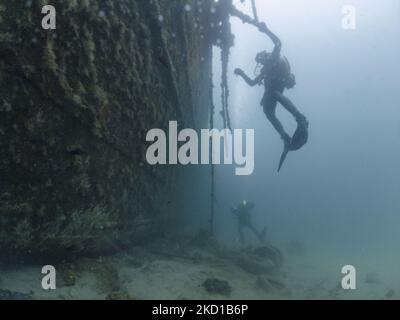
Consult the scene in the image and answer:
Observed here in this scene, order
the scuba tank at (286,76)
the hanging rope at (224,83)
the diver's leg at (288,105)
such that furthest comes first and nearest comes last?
the hanging rope at (224,83) → the scuba tank at (286,76) → the diver's leg at (288,105)

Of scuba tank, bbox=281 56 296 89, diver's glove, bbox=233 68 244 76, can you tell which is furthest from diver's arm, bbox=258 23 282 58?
diver's glove, bbox=233 68 244 76

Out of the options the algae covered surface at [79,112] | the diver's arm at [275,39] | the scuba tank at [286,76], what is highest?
the diver's arm at [275,39]

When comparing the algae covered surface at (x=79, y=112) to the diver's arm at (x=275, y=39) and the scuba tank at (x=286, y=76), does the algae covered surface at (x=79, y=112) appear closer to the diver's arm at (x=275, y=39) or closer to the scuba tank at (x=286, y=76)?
the diver's arm at (x=275, y=39)

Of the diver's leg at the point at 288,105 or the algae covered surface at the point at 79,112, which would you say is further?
the diver's leg at the point at 288,105

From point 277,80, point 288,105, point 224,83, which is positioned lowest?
point 288,105

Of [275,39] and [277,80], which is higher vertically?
[275,39]

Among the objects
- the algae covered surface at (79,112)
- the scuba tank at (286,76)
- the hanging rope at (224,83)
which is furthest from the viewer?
the hanging rope at (224,83)

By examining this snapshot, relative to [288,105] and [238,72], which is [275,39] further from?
[288,105]

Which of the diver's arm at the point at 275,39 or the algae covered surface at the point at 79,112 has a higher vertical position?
the diver's arm at the point at 275,39

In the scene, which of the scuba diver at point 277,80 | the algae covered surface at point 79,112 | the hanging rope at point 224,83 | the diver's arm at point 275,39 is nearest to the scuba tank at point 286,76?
the scuba diver at point 277,80

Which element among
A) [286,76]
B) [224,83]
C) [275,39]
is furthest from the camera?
[224,83]

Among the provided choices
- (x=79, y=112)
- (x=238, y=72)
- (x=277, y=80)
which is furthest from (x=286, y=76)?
(x=79, y=112)

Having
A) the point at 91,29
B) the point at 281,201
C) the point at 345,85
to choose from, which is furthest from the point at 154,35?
the point at 345,85

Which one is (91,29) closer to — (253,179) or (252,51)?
(253,179)
